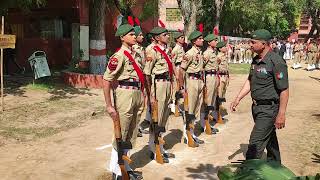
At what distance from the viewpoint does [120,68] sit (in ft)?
19.4

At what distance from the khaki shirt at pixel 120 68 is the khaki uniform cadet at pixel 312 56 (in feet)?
66.1

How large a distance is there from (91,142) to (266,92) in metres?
3.87

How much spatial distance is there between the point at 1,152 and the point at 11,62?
10135 millimetres

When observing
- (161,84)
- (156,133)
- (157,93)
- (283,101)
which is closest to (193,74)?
(161,84)

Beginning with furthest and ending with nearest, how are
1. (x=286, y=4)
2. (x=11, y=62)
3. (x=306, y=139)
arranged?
1. (x=286, y=4)
2. (x=11, y=62)
3. (x=306, y=139)

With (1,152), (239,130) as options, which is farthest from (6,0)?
(239,130)

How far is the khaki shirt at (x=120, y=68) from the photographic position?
5.80 metres

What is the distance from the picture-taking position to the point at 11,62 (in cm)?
1695

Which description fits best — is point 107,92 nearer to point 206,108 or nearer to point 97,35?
point 206,108

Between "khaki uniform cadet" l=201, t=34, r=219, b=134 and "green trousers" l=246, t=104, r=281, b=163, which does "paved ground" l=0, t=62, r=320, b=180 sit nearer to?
"khaki uniform cadet" l=201, t=34, r=219, b=134

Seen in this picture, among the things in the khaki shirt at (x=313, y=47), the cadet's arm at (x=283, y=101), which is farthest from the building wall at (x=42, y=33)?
the cadet's arm at (x=283, y=101)

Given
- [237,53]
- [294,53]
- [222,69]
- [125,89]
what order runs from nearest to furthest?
1. [125,89]
2. [222,69]
3. [237,53]
4. [294,53]

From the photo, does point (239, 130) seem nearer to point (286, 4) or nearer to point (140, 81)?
point (140, 81)

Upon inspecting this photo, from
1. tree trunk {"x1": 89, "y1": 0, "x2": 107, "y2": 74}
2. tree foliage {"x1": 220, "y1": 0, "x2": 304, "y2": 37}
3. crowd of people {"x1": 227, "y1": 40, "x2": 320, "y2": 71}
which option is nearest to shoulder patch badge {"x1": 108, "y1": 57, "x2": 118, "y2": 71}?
tree trunk {"x1": 89, "y1": 0, "x2": 107, "y2": 74}
